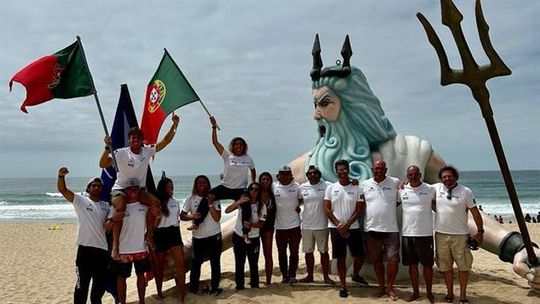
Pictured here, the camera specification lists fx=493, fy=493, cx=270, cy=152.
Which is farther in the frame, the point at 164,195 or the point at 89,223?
the point at 164,195

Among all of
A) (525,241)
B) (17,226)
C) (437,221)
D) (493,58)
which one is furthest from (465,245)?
(17,226)

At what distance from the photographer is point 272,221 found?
17.8 ft

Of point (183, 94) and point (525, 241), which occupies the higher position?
point (183, 94)

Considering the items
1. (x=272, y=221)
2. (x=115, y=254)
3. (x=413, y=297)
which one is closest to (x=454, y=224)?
(x=413, y=297)

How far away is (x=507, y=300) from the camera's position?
16.9 feet

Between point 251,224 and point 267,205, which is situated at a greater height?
point 267,205

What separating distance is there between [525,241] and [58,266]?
9244mm

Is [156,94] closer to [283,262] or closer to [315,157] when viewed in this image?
[315,157]

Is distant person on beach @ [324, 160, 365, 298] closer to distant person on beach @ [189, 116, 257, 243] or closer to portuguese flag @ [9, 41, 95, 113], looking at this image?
distant person on beach @ [189, 116, 257, 243]

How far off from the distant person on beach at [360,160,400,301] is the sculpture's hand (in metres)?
1.27

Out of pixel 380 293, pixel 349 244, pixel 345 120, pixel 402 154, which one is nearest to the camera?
pixel 380 293

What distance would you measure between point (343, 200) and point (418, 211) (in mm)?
764

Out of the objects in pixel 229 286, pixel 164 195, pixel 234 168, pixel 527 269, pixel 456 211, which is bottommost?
pixel 229 286

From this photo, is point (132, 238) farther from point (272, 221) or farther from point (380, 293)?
point (380, 293)
